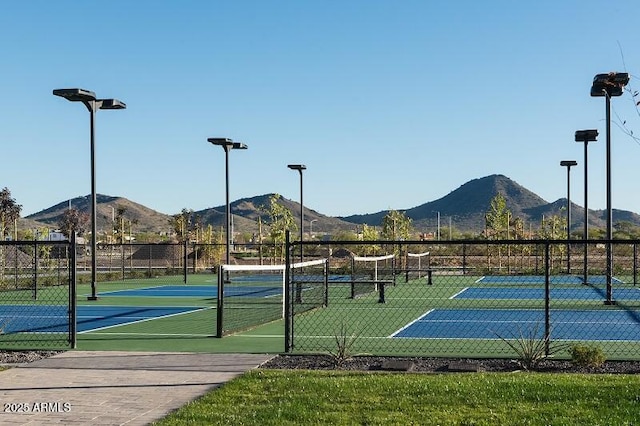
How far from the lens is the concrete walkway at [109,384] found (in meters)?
8.16

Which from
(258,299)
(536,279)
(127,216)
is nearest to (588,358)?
(258,299)

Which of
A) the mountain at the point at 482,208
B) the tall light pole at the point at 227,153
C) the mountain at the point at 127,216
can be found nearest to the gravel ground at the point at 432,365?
the tall light pole at the point at 227,153

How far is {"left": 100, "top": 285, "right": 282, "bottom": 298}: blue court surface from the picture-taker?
2706cm

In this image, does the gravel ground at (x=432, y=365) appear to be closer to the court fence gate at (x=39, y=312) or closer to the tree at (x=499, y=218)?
the court fence gate at (x=39, y=312)

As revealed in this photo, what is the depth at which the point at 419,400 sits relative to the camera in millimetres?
8352

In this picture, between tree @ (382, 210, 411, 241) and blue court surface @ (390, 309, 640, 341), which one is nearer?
blue court surface @ (390, 309, 640, 341)

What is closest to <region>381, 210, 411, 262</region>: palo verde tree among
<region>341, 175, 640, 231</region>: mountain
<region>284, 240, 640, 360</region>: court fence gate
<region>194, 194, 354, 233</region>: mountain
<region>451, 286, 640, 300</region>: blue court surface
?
<region>284, 240, 640, 360</region>: court fence gate

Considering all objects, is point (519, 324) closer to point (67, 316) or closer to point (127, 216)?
point (67, 316)

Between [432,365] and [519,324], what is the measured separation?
6945 mm

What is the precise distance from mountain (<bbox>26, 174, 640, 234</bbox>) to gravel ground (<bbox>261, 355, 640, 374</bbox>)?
144689 millimetres

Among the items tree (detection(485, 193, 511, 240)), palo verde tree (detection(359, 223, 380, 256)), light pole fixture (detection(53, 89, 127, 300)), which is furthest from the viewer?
palo verde tree (detection(359, 223, 380, 256))

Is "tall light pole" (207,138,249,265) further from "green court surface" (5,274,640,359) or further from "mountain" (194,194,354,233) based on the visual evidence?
"mountain" (194,194,354,233)

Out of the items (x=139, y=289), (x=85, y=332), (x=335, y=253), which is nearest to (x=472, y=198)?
(x=335, y=253)

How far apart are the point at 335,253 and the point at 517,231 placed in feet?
116
